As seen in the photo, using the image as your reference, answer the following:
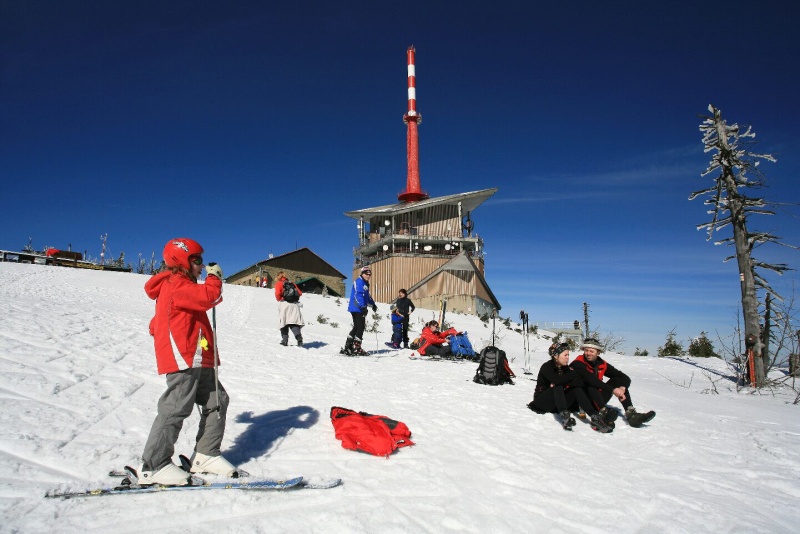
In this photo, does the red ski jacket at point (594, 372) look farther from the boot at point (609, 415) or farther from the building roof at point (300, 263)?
the building roof at point (300, 263)

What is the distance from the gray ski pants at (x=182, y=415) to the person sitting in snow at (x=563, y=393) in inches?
160

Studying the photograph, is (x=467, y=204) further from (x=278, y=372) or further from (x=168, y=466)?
(x=168, y=466)

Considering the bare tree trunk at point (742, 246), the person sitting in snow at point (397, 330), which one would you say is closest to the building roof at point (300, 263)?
the person sitting in snow at point (397, 330)

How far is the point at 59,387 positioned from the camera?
4.78m

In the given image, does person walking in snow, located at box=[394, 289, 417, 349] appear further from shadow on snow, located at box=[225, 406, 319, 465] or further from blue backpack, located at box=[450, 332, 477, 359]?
shadow on snow, located at box=[225, 406, 319, 465]

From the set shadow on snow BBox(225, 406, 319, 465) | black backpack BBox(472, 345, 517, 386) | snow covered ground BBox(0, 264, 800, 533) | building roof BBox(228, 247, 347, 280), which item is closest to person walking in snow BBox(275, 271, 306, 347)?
snow covered ground BBox(0, 264, 800, 533)

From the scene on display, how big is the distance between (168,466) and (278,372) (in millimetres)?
4698

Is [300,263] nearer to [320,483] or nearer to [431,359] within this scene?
[431,359]

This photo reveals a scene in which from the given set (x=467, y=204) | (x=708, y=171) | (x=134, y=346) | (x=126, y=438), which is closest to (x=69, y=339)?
(x=134, y=346)

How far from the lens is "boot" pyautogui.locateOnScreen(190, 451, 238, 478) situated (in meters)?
3.22

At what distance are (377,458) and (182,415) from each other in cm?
177

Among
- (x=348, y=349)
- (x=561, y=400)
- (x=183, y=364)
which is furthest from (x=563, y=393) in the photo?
(x=348, y=349)

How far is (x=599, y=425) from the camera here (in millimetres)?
5375

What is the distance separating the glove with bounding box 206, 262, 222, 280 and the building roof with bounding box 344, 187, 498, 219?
3776cm
